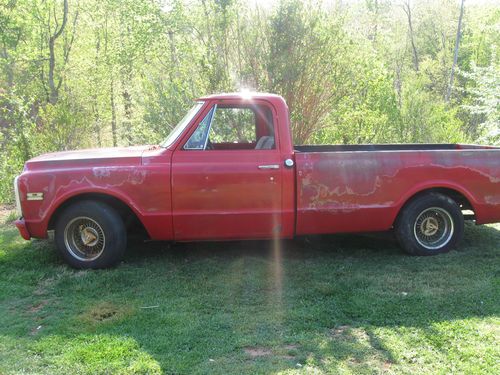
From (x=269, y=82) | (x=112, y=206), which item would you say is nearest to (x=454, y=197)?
(x=112, y=206)

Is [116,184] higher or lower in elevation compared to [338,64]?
lower

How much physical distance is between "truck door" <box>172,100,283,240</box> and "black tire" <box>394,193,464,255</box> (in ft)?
5.08

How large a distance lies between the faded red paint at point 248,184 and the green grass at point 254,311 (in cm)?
49

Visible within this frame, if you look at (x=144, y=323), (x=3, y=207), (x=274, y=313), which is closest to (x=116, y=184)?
(x=144, y=323)

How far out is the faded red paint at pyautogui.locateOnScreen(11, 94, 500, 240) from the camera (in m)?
5.14

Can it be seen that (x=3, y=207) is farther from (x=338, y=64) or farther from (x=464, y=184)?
(x=464, y=184)

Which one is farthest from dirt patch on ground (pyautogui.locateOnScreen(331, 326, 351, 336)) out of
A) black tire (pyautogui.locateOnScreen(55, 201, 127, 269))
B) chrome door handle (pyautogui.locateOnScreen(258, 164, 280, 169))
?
black tire (pyautogui.locateOnScreen(55, 201, 127, 269))

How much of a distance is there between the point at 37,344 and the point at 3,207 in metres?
7.04

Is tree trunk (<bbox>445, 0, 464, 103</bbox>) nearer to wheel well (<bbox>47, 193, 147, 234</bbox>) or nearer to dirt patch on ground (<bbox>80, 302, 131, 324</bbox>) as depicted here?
wheel well (<bbox>47, 193, 147, 234</bbox>)

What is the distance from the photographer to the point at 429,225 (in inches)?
224

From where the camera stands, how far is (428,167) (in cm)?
545

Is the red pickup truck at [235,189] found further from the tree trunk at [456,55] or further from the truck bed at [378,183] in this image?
the tree trunk at [456,55]

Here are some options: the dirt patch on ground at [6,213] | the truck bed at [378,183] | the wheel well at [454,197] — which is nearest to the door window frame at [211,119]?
the truck bed at [378,183]

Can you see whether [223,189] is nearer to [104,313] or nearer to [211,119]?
[211,119]
